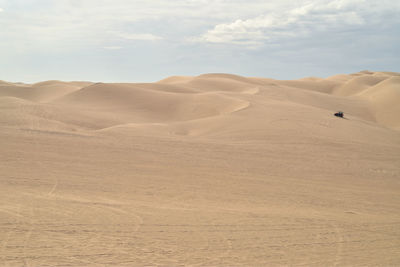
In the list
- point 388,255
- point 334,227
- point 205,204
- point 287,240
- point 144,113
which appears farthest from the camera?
point 144,113

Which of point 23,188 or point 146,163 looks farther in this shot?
point 146,163

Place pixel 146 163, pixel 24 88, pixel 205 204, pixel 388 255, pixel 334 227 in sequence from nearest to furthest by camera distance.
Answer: pixel 388 255, pixel 334 227, pixel 205 204, pixel 146 163, pixel 24 88

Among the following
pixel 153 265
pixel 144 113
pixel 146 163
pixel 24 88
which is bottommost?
pixel 153 265

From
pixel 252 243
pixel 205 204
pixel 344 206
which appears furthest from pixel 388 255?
pixel 205 204

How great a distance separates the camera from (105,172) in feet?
39.6

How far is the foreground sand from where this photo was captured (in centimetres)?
620

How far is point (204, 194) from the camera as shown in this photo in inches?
414

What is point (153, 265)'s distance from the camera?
559cm

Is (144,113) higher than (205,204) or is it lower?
higher

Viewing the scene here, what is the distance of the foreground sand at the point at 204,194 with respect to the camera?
6199 millimetres

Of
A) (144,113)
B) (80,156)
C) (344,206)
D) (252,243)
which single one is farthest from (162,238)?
(144,113)

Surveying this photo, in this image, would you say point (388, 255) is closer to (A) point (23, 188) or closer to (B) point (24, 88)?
(A) point (23, 188)

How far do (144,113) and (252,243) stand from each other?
30.2 metres

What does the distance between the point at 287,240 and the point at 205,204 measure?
2.94 metres
